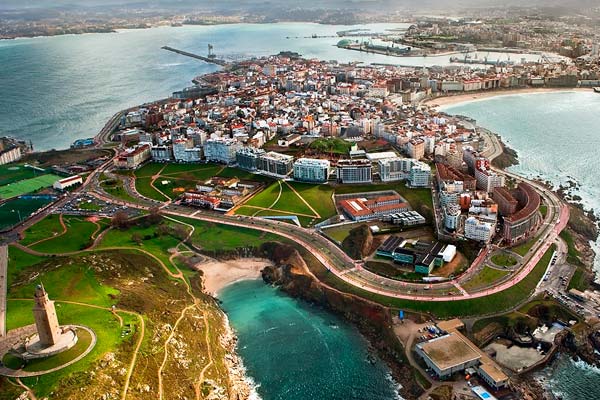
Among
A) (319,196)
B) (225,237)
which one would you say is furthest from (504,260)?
(225,237)

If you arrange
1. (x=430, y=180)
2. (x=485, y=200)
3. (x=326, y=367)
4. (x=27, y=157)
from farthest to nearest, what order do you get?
(x=27, y=157) < (x=430, y=180) < (x=485, y=200) < (x=326, y=367)

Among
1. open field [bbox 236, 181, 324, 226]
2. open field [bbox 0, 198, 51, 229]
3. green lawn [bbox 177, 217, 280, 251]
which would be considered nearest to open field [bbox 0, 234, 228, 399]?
green lawn [bbox 177, 217, 280, 251]

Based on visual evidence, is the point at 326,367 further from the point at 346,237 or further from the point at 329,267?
the point at 346,237

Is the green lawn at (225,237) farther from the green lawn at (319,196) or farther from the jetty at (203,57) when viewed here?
the jetty at (203,57)

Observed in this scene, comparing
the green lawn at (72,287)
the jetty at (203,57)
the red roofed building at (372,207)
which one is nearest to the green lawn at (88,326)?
the green lawn at (72,287)

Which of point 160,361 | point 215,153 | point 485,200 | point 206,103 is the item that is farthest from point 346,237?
point 206,103

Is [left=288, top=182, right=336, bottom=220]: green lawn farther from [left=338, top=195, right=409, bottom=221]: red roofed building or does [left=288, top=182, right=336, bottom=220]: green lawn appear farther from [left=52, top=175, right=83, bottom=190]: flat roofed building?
[left=52, top=175, right=83, bottom=190]: flat roofed building
